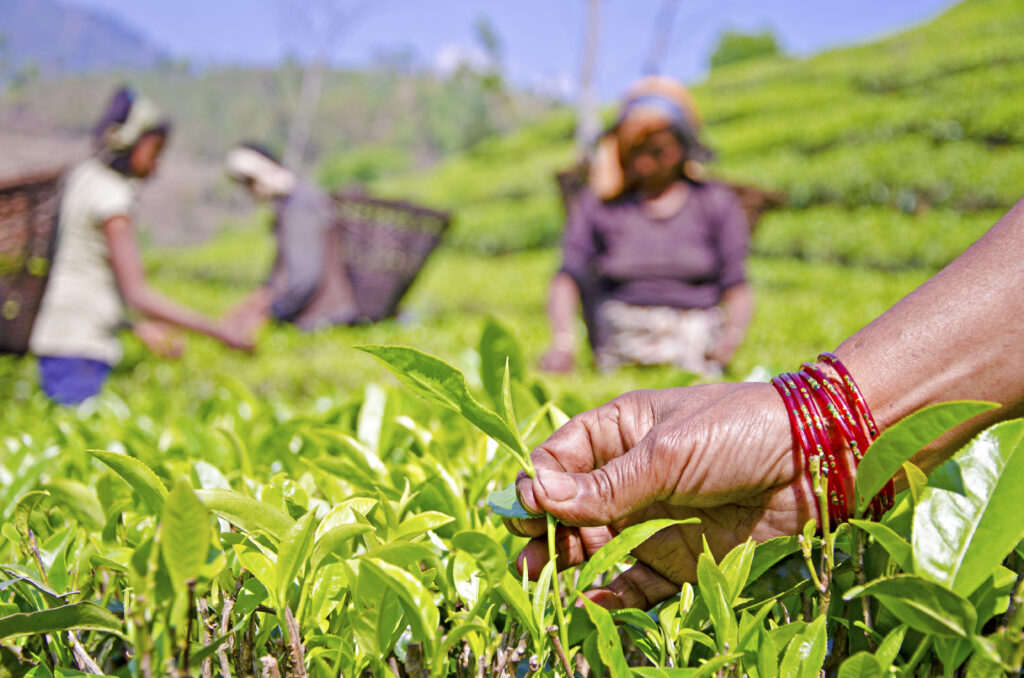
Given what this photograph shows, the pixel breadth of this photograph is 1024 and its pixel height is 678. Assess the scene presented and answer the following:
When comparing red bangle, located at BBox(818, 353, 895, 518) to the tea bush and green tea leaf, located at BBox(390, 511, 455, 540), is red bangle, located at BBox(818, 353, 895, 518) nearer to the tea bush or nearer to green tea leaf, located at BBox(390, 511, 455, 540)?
the tea bush

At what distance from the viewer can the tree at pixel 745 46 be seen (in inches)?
1544

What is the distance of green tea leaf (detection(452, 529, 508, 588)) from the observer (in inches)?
23.1

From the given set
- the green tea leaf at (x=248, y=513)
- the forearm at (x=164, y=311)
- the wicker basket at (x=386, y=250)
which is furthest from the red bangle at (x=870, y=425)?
the wicker basket at (x=386, y=250)

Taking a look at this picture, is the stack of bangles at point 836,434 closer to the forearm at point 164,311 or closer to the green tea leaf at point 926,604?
the green tea leaf at point 926,604

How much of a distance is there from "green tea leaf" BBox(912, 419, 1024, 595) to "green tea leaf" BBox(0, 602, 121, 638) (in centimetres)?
66

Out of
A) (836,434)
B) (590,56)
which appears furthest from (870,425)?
(590,56)

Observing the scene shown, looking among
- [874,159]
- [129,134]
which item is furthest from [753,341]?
[874,159]

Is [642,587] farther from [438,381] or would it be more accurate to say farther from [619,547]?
[438,381]

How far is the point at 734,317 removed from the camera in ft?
10.9

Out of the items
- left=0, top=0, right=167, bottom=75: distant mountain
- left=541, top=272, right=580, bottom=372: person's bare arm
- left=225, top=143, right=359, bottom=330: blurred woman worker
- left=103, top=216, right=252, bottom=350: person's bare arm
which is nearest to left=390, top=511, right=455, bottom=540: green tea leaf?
left=541, top=272, right=580, bottom=372: person's bare arm

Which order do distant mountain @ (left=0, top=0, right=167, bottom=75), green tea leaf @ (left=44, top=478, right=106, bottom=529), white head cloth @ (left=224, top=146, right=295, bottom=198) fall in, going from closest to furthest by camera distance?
green tea leaf @ (left=44, top=478, right=106, bottom=529) < white head cloth @ (left=224, top=146, right=295, bottom=198) < distant mountain @ (left=0, top=0, right=167, bottom=75)

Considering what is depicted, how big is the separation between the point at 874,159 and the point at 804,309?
23.5 feet

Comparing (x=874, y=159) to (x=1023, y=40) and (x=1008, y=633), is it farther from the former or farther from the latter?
(x=1008, y=633)

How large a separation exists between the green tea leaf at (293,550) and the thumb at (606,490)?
202mm
